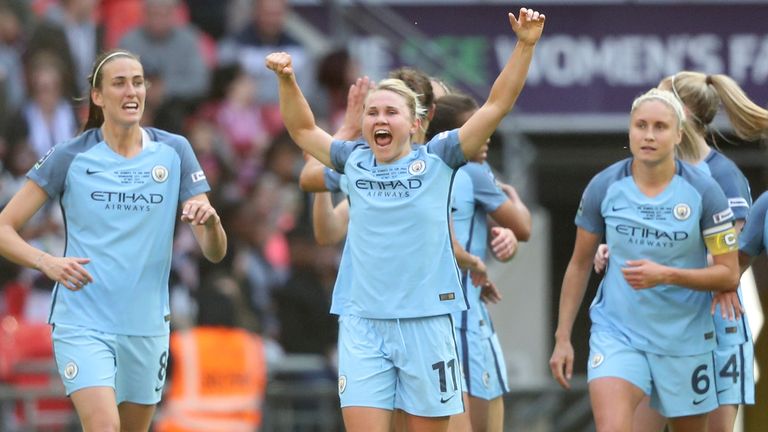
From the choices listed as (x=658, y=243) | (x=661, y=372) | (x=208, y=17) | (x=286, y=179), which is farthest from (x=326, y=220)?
(x=208, y=17)

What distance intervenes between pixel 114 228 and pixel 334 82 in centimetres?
713

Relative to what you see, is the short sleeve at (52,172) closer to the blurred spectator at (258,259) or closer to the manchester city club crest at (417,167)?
the manchester city club crest at (417,167)

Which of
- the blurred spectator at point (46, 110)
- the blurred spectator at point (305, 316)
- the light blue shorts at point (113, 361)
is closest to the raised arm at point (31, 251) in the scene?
the light blue shorts at point (113, 361)

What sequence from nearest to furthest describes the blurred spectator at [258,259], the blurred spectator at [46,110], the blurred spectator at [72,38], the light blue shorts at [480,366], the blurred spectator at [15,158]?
the light blue shorts at [480,366] < the blurred spectator at [15,158] < the blurred spectator at [46,110] < the blurred spectator at [258,259] < the blurred spectator at [72,38]

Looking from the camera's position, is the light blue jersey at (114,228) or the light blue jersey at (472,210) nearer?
the light blue jersey at (114,228)

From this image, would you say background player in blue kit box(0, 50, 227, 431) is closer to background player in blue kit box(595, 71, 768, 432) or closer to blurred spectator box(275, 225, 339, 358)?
background player in blue kit box(595, 71, 768, 432)

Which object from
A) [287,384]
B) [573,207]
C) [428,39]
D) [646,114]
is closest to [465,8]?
[428,39]

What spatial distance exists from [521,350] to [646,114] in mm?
8084

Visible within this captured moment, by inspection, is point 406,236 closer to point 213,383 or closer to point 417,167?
point 417,167

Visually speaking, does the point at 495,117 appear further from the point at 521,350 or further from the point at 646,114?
the point at 521,350

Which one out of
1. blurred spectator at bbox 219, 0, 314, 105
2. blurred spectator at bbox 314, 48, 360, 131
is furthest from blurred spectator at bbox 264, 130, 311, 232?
blurred spectator at bbox 219, 0, 314, 105

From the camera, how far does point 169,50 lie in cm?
1517

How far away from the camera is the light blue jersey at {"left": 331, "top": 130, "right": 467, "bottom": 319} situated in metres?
8.41

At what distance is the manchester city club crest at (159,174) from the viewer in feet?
29.3
